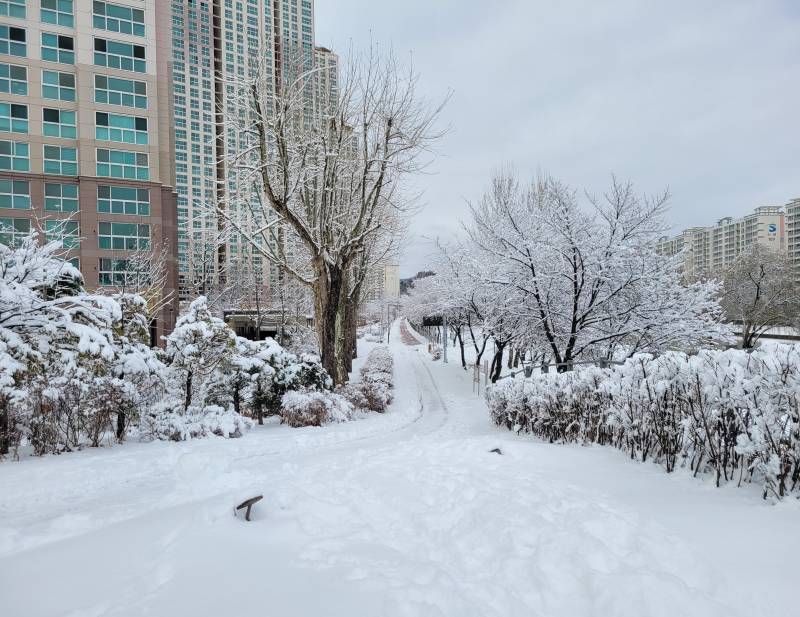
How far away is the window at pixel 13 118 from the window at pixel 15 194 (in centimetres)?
337

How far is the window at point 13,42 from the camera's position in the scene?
26.9 meters

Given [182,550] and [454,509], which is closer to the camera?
[182,550]

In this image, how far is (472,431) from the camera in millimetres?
10734

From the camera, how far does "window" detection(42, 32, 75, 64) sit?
27891mm

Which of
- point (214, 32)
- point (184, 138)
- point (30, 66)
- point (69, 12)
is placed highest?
point (214, 32)

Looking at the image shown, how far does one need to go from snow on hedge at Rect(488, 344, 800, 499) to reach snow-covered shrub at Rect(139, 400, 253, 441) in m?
6.15

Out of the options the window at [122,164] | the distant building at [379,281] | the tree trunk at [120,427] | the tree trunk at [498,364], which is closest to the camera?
the tree trunk at [120,427]

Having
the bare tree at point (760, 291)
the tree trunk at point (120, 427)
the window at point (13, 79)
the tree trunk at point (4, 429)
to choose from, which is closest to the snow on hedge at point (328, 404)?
the tree trunk at point (120, 427)

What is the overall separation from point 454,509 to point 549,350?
11218 mm

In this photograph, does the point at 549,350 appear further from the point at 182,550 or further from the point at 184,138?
the point at 184,138

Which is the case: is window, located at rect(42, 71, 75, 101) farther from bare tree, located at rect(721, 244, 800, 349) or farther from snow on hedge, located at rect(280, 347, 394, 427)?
bare tree, located at rect(721, 244, 800, 349)

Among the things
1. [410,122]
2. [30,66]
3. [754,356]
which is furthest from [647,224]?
[30,66]

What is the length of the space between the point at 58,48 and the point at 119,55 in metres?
3.58

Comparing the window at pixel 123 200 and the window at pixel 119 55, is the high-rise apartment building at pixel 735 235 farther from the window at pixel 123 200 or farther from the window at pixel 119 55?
the window at pixel 119 55
